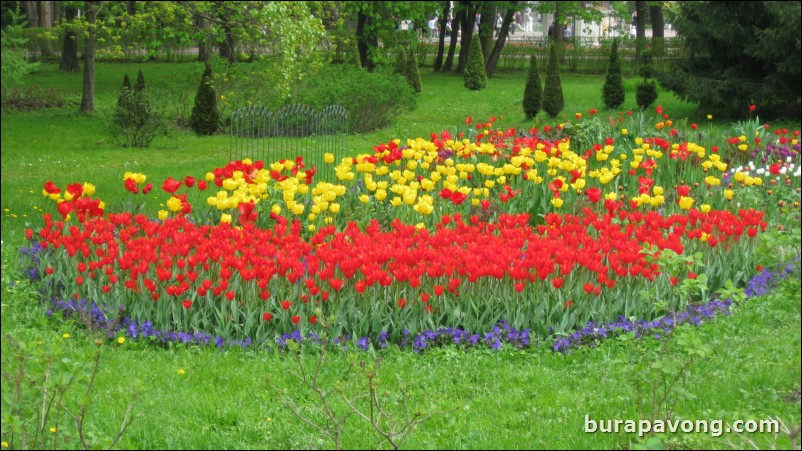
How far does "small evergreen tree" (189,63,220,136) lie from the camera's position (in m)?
18.5

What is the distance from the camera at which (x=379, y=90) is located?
63.6 ft

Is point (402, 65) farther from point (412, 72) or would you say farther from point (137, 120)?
point (137, 120)

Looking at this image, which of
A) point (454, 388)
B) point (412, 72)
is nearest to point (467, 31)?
point (412, 72)

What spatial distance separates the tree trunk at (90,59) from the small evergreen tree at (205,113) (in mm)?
2486

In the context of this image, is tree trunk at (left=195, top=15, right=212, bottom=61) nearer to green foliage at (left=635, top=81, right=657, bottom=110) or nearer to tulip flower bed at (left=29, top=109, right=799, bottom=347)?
tulip flower bed at (left=29, top=109, right=799, bottom=347)

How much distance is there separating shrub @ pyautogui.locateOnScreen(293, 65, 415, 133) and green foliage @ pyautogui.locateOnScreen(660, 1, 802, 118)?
5583 mm

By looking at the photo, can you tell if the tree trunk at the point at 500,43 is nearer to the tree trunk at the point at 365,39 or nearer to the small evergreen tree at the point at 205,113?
the tree trunk at the point at 365,39

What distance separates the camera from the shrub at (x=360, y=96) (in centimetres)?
1828

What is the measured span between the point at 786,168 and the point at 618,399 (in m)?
6.66

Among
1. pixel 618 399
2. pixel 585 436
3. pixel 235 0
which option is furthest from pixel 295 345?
pixel 235 0

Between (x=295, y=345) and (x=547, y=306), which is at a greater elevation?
(x=295, y=345)

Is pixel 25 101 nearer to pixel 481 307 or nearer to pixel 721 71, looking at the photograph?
pixel 721 71

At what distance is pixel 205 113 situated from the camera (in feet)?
60.9

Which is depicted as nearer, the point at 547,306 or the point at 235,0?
the point at 547,306
